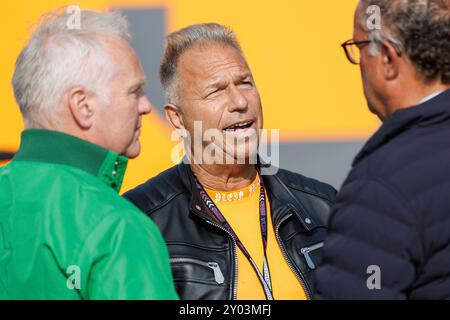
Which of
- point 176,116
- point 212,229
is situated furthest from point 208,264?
point 176,116

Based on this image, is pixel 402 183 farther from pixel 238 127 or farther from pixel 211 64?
pixel 211 64

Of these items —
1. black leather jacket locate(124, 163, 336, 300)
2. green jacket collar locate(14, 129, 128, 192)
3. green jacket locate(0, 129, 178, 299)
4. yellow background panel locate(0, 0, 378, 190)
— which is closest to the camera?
green jacket locate(0, 129, 178, 299)

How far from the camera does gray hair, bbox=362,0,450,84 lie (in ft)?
5.70

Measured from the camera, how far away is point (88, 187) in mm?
1639

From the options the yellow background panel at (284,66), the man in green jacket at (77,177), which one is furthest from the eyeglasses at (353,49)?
the yellow background panel at (284,66)

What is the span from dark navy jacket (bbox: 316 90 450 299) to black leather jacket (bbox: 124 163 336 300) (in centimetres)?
78

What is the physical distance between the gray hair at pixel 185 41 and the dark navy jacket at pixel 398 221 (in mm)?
1226

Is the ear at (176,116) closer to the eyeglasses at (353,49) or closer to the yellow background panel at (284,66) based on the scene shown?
the yellow background panel at (284,66)

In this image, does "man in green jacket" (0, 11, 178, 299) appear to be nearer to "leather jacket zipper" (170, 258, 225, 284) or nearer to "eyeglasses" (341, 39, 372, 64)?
"eyeglasses" (341, 39, 372, 64)

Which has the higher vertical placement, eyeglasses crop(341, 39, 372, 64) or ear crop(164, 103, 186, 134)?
eyeglasses crop(341, 39, 372, 64)

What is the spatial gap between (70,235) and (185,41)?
1.41 meters

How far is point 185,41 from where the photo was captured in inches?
111

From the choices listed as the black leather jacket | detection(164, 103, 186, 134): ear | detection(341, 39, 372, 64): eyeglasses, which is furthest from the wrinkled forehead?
detection(341, 39, 372, 64): eyeglasses

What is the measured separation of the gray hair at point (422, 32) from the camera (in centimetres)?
174
